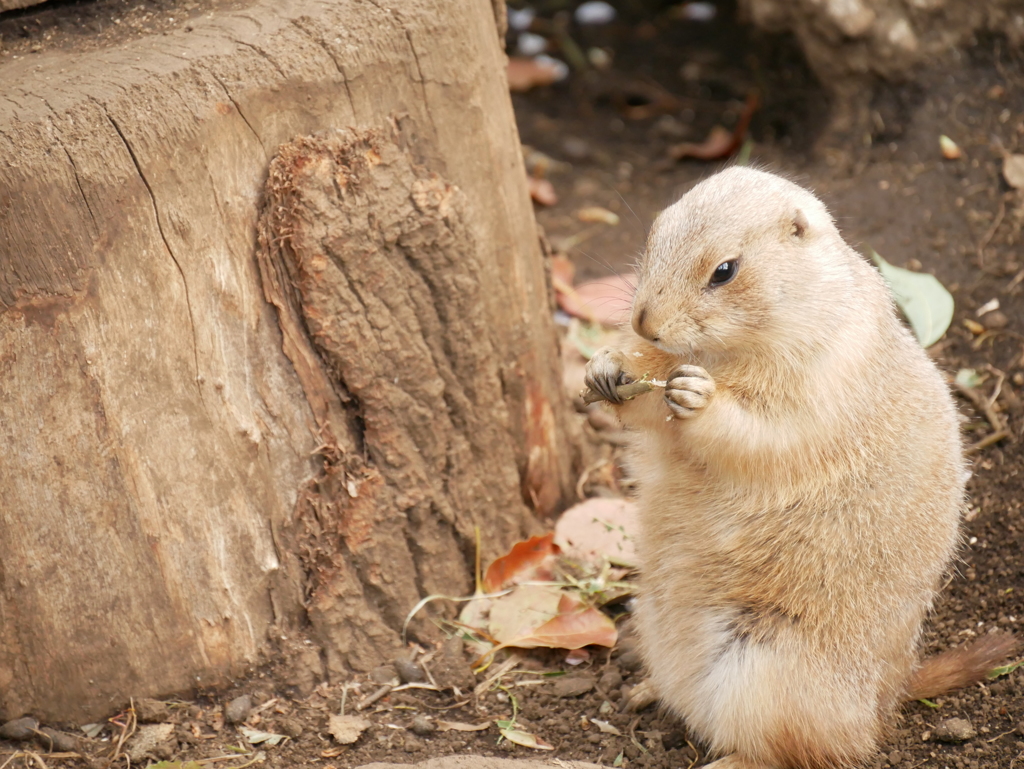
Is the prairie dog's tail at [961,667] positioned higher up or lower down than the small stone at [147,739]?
lower down

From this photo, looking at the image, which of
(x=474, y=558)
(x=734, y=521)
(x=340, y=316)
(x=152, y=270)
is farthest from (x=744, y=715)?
(x=152, y=270)

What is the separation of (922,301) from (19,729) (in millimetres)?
3651

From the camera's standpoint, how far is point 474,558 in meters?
3.84

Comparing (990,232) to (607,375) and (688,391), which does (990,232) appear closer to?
(607,375)

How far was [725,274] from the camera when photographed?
9.84 feet

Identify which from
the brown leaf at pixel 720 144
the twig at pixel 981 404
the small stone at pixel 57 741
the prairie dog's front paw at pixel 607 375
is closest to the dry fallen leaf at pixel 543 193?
the brown leaf at pixel 720 144

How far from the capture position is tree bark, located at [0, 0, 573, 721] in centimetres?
283

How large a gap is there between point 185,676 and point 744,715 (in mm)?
1715

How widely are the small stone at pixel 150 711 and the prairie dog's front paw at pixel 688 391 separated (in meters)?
1.82

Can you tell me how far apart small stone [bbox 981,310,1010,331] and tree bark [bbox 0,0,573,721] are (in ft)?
6.95

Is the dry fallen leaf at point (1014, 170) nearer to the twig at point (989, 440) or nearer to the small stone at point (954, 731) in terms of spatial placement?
the twig at point (989, 440)

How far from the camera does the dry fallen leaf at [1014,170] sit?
480cm

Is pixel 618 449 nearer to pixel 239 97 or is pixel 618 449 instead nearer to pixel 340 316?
pixel 340 316

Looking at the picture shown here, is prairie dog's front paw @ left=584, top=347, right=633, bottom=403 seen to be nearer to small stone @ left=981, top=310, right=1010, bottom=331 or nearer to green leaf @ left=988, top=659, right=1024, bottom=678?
green leaf @ left=988, top=659, right=1024, bottom=678
